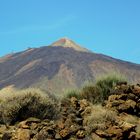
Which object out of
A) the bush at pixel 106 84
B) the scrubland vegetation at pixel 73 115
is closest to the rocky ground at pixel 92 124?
the scrubland vegetation at pixel 73 115

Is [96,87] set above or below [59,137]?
above

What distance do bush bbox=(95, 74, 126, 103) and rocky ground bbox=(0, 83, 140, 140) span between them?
9.57ft

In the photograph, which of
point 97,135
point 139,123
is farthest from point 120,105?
point 97,135

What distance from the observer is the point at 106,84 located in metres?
27.2

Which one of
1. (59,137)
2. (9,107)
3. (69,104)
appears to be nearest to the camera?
(59,137)

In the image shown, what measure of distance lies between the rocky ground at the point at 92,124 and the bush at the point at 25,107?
904mm

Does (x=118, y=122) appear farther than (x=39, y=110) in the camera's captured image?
No

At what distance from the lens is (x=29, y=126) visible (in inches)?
770

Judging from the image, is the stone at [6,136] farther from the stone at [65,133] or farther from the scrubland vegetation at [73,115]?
the stone at [65,133]

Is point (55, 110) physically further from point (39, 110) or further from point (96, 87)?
point (96, 87)

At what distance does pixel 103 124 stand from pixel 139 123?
1772 millimetres

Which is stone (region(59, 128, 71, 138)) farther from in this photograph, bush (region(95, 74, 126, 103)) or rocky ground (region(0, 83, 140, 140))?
bush (region(95, 74, 126, 103))

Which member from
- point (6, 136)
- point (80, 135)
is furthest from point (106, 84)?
point (6, 136)

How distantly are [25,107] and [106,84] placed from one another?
6.16 metres
